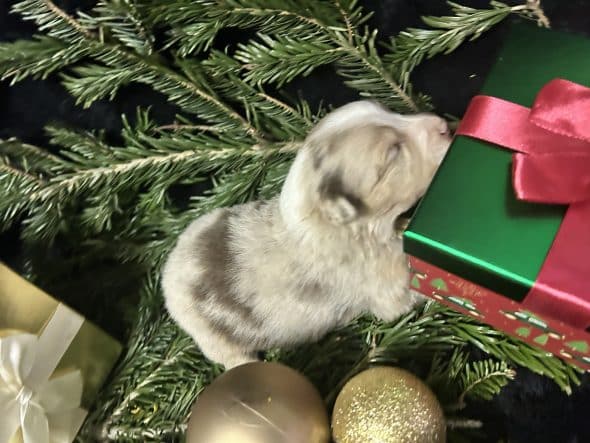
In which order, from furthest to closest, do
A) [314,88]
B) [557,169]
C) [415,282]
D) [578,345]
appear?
[314,88], [415,282], [578,345], [557,169]

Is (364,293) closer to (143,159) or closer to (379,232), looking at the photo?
(379,232)

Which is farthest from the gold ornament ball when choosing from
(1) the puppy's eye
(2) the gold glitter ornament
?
(1) the puppy's eye

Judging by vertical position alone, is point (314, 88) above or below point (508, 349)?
above

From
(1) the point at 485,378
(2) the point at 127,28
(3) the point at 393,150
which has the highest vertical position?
(2) the point at 127,28

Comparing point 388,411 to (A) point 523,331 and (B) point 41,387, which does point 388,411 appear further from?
(B) point 41,387

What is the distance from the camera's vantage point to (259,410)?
116 centimetres

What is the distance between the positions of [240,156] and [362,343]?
547mm

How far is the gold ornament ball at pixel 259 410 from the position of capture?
1147 millimetres

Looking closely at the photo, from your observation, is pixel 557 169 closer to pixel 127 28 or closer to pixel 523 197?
pixel 523 197

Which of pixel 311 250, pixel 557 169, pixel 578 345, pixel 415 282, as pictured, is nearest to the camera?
pixel 557 169

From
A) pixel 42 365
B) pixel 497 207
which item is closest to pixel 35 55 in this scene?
pixel 42 365

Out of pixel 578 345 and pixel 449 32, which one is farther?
pixel 449 32

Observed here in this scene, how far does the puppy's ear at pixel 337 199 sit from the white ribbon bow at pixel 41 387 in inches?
23.5

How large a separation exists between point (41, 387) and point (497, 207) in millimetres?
941
